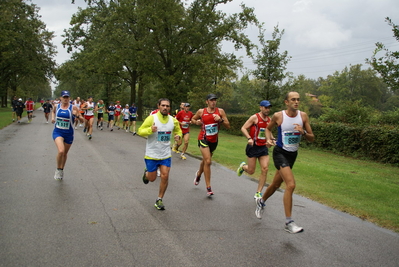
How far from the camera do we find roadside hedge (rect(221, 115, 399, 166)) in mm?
14436

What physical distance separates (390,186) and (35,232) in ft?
29.5

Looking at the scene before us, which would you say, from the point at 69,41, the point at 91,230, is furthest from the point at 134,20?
the point at 91,230

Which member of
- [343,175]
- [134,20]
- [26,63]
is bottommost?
[343,175]

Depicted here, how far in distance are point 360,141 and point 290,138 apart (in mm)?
12720

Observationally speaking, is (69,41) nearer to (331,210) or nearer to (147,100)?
(147,100)

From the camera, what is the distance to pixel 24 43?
4372 cm

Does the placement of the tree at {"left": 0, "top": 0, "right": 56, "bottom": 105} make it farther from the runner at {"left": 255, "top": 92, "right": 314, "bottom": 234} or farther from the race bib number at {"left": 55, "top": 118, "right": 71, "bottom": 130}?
the runner at {"left": 255, "top": 92, "right": 314, "bottom": 234}

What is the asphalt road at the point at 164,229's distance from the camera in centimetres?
400

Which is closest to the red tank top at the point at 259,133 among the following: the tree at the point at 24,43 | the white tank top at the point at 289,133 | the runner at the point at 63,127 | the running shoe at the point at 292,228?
the white tank top at the point at 289,133

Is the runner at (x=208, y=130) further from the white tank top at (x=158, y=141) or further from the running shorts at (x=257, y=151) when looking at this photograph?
the white tank top at (x=158, y=141)

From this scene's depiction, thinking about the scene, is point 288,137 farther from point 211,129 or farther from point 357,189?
point 357,189

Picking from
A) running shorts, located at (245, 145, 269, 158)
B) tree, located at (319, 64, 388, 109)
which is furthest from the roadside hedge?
tree, located at (319, 64, 388, 109)

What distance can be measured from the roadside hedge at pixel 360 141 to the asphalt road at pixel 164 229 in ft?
30.1

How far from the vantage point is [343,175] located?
10.9m
